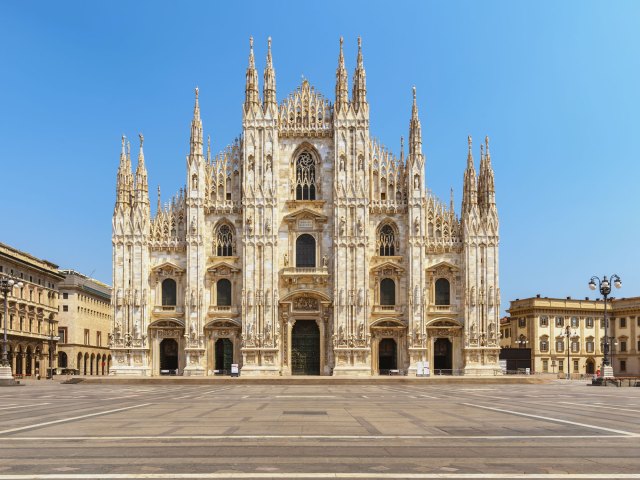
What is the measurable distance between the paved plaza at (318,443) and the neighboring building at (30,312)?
63.3 meters

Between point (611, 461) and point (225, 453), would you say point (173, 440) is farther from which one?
point (611, 461)

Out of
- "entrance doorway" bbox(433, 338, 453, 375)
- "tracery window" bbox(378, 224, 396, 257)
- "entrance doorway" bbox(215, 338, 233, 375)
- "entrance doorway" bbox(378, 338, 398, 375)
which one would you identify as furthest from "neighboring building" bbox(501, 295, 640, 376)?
"entrance doorway" bbox(215, 338, 233, 375)

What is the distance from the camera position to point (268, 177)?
70.3 metres

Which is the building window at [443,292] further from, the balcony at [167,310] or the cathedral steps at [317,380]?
the balcony at [167,310]

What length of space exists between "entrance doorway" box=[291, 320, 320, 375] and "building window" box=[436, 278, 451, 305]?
1068 centimetres

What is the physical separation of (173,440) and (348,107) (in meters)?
56.3

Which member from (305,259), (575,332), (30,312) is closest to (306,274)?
(305,259)

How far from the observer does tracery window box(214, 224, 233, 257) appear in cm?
7125

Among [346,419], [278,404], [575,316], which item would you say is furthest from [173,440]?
[575,316]

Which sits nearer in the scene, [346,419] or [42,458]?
[42,458]

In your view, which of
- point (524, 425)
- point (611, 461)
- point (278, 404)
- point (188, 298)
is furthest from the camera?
point (188, 298)

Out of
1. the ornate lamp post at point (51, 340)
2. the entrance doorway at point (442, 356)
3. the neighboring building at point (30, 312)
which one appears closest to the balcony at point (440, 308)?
the entrance doorway at point (442, 356)

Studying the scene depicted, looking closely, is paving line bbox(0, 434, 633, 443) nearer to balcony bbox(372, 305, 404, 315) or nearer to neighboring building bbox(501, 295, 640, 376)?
balcony bbox(372, 305, 404, 315)

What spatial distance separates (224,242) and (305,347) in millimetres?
11362
